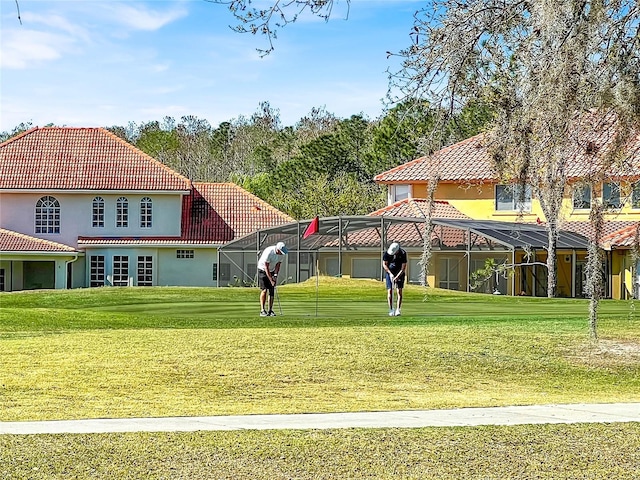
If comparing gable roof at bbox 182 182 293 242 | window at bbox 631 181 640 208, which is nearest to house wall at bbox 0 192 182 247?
gable roof at bbox 182 182 293 242

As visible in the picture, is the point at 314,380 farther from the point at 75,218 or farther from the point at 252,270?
the point at 75,218

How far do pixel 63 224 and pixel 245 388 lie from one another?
45.2 metres

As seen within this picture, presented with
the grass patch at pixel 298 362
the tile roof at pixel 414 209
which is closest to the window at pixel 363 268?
the tile roof at pixel 414 209

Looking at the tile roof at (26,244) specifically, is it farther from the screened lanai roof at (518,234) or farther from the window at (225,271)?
the screened lanai roof at (518,234)

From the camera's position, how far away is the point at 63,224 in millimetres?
58344

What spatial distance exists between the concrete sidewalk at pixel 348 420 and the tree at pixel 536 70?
2.31 meters

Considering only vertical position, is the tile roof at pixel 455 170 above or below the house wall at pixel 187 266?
above

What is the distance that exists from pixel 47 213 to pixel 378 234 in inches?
729

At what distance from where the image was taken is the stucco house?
57.7 metres

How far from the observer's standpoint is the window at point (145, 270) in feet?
189

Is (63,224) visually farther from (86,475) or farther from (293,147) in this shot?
(86,475)

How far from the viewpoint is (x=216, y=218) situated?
200 feet

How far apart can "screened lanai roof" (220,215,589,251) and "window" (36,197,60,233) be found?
11671 mm

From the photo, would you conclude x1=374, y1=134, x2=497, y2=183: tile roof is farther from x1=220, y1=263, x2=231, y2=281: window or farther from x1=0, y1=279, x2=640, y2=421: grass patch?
x1=0, y1=279, x2=640, y2=421: grass patch
